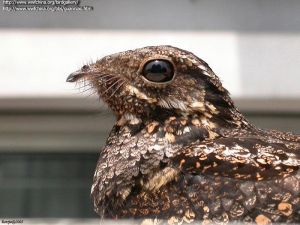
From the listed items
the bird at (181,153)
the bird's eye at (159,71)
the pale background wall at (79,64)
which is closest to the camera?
the bird at (181,153)

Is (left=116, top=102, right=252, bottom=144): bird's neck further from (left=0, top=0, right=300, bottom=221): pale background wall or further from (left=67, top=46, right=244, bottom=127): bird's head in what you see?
(left=0, top=0, right=300, bottom=221): pale background wall

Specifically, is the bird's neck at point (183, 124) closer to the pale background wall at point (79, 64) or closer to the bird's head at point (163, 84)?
the bird's head at point (163, 84)

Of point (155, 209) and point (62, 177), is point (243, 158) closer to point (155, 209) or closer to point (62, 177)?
point (155, 209)

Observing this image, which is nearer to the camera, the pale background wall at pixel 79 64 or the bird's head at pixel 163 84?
the bird's head at pixel 163 84

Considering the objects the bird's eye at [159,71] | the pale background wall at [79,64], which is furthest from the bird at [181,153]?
the pale background wall at [79,64]

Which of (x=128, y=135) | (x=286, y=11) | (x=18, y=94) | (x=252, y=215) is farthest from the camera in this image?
(x=286, y=11)

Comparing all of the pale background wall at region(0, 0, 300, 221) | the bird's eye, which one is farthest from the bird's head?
the pale background wall at region(0, 0, 300, 221)

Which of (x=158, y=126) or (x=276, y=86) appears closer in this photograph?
(x=158, y=126)

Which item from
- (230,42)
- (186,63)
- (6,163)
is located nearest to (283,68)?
(230,42)
